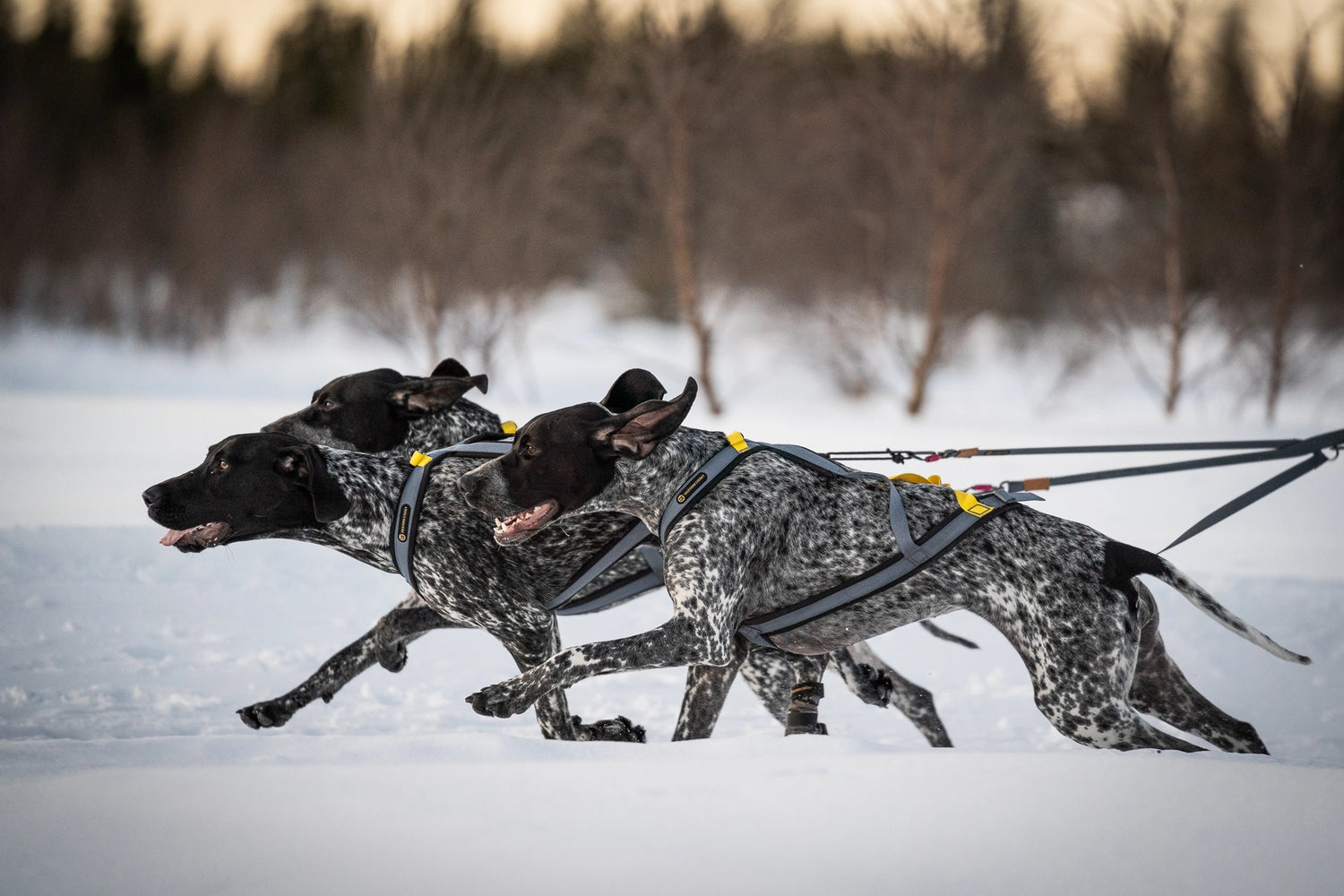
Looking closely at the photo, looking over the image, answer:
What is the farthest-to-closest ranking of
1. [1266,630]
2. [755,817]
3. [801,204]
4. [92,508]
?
[801,204], [92,508], [1266,630], [755,817]

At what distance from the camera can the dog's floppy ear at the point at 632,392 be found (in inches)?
150

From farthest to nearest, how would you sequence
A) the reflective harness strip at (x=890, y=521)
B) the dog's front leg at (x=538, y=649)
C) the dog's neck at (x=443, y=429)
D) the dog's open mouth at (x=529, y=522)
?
the dog's neck at (x=443, y=429), the dog's front leg at (x=538, y=649), the dog's open mouth at (x=529, y=522), the reflective harness strip at (x=890, y=521)

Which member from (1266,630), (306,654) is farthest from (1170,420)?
(306,654)

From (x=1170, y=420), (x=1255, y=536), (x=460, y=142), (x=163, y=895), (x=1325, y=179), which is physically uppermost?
(x=460, y=142)

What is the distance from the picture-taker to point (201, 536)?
12.0 ft

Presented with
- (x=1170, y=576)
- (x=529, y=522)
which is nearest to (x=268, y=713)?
(x=529, y=522)

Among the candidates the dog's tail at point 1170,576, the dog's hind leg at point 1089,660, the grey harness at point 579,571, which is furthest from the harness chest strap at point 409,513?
the dog's tail at point 1170,576

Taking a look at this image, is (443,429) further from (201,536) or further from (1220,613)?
(1220,613)

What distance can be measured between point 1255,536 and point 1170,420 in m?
6.37

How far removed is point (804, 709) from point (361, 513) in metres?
1.53

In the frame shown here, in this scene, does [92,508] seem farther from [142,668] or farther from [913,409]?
[913,409]

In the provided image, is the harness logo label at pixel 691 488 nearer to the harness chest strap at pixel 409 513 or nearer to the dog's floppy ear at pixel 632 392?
the dog's floppy ear at pixel 632 392

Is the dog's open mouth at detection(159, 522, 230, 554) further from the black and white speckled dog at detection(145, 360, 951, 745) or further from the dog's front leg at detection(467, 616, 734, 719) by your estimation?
the dog's front leg at detection(467, 616, 734, 719)

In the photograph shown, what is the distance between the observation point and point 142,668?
5293 mm
